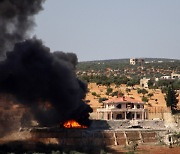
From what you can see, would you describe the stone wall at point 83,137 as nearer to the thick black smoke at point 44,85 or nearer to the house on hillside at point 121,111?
the thick black smoke at point 44,85

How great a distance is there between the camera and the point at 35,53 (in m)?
66.8

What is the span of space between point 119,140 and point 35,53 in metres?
16.5

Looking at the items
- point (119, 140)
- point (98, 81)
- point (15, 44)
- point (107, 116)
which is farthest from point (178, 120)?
point (98, 81)

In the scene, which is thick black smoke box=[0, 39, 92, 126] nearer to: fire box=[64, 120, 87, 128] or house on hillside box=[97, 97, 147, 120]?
fire box=[64, 120, 87, 128]

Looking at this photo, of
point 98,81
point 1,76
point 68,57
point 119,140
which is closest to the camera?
point 1,76

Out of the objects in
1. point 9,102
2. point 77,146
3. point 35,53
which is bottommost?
point 77,146

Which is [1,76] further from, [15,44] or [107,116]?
[107,116]

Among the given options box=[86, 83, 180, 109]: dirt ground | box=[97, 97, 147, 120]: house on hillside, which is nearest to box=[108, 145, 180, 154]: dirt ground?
box=[97, 97, 147, 120]: house on hillside

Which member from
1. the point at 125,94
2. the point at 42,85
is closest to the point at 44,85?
the point at 42,85

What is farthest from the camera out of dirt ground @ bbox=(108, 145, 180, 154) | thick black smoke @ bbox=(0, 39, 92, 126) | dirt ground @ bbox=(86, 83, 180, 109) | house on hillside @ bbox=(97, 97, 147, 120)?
dirt ground @ bbox=(86, 83, 180, 109)

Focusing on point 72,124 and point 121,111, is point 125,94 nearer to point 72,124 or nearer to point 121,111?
point 121,111

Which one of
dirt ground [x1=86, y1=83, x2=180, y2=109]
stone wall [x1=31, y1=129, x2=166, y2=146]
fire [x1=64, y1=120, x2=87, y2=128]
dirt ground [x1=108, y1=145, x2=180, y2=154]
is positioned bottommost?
dirt ground [x1=108, y1=145, x2=180, y2=154]

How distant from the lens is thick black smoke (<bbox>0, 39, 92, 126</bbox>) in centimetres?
6341

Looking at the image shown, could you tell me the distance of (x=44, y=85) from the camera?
65.6 metres
